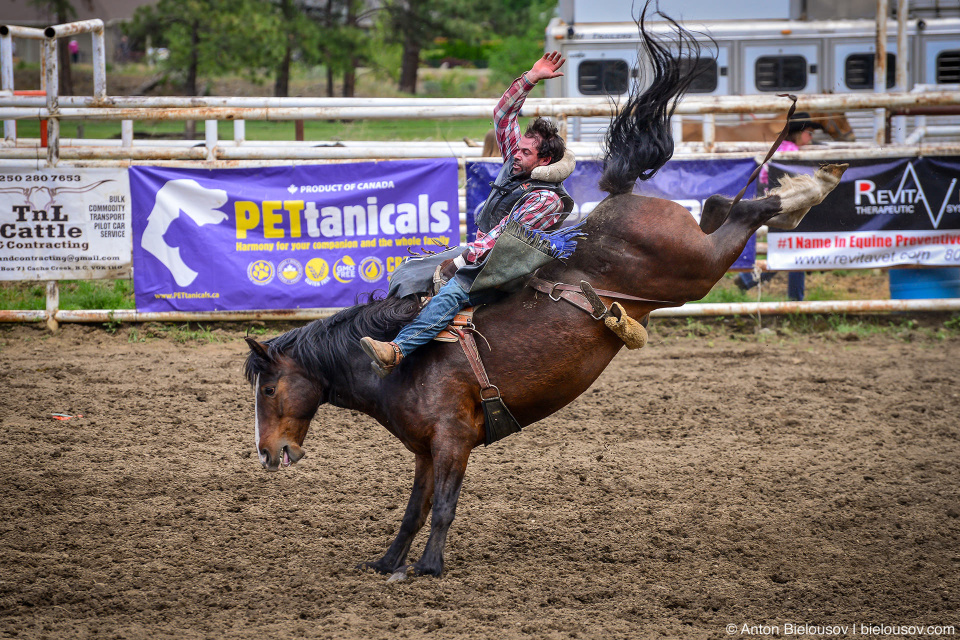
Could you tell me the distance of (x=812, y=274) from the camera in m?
9.64

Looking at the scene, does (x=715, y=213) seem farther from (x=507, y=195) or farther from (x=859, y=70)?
(x=859, y=70)

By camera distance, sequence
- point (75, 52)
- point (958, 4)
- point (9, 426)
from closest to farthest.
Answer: point (9, 426) → point (958, 4) → point (75, 52)

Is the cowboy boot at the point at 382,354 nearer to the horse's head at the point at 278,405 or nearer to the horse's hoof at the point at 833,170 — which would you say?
the horse's head at the point at 278,405

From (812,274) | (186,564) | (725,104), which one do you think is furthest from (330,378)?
(812,274)

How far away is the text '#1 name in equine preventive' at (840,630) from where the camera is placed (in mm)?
3164

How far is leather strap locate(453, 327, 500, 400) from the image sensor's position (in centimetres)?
379

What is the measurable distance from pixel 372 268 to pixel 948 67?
987cm

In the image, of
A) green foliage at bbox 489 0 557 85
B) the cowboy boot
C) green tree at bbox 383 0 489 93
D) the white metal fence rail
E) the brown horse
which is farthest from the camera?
green foliage at bbox 489 0 557 85

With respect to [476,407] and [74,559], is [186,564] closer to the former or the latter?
[74,559]

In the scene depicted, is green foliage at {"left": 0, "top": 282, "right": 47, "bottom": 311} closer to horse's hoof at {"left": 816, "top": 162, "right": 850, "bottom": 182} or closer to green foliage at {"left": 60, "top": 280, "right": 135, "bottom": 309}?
green foliage at {"left": 60, "top": 280, "right": 135, "bottom": 309}

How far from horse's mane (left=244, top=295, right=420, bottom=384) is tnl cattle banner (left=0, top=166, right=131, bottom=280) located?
194 inches

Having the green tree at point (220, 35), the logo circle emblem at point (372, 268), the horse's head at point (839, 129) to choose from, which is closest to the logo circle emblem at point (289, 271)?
the logo circle emblem at point (372, 268)

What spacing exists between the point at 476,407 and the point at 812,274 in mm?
6985

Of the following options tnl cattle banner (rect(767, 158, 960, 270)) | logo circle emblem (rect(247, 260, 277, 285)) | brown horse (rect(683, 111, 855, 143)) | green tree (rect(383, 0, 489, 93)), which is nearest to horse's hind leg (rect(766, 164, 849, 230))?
tnl cattle banner (rect(767, 158, 960, 270))
